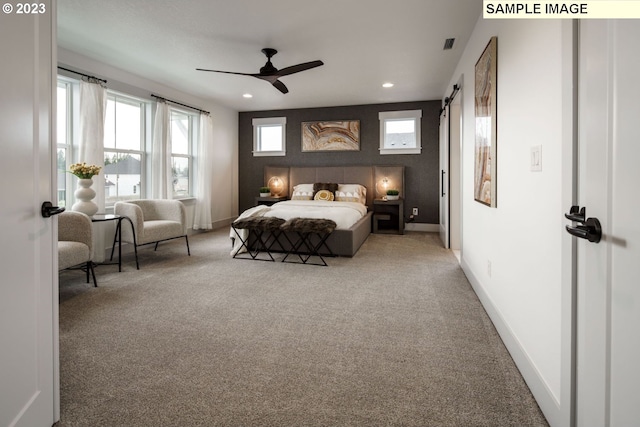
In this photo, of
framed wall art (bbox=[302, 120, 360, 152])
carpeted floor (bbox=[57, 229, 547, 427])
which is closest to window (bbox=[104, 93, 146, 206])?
carpeted floor (bbox=[57, 229, 547, 427])

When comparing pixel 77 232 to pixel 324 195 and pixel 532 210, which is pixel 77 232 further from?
pixel 324 195

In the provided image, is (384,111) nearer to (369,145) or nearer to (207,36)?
(369,145)

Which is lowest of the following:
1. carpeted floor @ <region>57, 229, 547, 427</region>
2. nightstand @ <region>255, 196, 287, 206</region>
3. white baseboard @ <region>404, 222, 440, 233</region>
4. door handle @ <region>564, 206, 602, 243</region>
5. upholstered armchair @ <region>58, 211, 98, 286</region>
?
carpeted floor @ <region>57, 229, 547, 427</region>

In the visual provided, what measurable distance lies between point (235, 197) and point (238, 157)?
94 cm

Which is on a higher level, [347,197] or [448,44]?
[448,44]

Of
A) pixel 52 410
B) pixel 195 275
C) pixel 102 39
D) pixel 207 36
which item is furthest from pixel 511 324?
pixel 102 39

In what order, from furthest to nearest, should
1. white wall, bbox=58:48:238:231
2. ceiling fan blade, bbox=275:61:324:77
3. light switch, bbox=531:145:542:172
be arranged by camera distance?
white wall, bbox=58:48:238:231 < ceiling fan blade, bbox=275:61:324:77 < light switch, bbox=531:145:542:172

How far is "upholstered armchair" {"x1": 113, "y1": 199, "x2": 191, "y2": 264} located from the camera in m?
4.14

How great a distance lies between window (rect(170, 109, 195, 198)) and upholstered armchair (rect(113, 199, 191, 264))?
1368mm

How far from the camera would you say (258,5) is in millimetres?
3098

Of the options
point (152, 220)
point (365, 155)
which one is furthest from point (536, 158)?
point (365, 155)

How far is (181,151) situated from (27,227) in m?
5.48

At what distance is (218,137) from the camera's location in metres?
7.24

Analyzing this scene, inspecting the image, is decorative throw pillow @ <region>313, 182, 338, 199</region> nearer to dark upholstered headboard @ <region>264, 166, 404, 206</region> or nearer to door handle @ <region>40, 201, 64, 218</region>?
dark upholstered headboard @ <region>264, 166, 404, 206</region>
